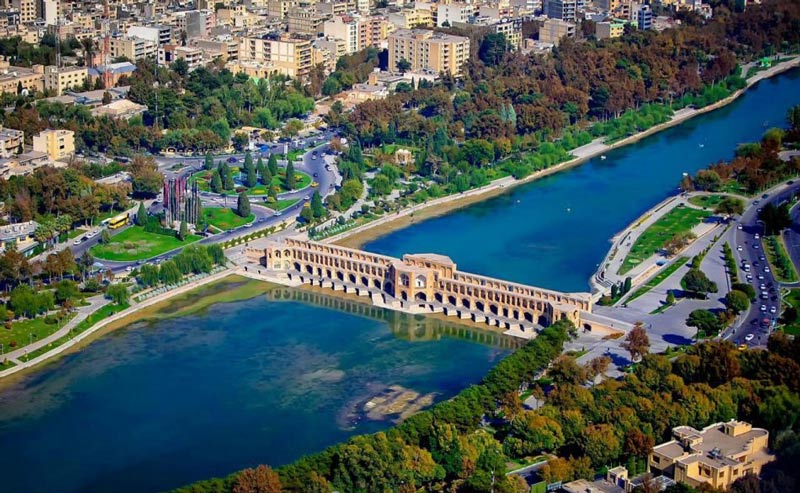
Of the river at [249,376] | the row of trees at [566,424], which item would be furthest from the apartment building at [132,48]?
the row of trees at [566,424]

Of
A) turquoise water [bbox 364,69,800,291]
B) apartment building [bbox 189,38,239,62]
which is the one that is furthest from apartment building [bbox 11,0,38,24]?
turquoise water [bbox 364,69,800,291]

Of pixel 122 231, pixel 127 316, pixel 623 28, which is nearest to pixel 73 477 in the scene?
pixel 127 316

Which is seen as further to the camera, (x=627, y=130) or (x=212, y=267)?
(x=627, y=130)

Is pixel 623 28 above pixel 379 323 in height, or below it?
above

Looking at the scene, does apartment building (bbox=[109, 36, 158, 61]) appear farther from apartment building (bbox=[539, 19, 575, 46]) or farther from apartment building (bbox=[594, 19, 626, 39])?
apartment building (bbox=[594, 19, 626, 39])

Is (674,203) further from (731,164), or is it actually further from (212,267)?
(212,267)

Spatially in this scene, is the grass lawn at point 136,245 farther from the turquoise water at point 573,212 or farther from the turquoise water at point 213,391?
the turquoise water at point 573,212
